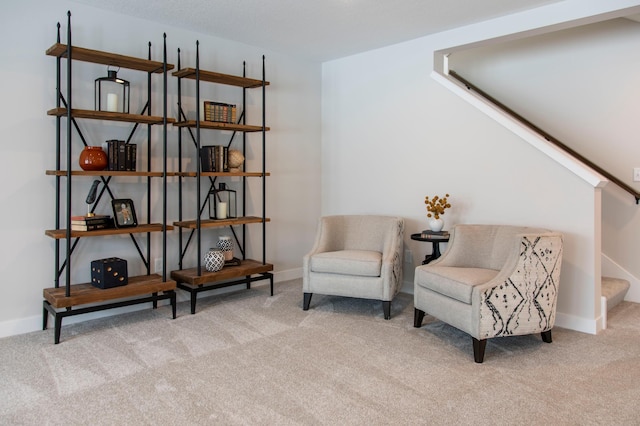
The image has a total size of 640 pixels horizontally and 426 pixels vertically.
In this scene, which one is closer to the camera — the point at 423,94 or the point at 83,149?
the point at 83,149

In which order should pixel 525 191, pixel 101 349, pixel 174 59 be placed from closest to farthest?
pixel 101 349, pixel 525 191, pixel 174 59

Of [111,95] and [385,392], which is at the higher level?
[111,95]

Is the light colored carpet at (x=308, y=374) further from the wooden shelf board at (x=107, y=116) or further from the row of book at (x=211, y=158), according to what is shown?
the wooden shelf board at (x=107, y=116)

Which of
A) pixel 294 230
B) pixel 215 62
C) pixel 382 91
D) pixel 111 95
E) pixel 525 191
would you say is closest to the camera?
pixel 111 95

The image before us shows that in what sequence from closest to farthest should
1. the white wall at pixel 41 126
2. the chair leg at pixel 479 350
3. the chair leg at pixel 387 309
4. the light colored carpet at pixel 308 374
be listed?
the light colored carpet at pixel 308 374
the chair leg at pixel 479 350
the white wall at pixel 41 126
the chair leg at pixel 387 309

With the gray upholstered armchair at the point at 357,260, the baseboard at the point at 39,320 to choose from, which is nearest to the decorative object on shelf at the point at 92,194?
the baseboard at the point at 39,320

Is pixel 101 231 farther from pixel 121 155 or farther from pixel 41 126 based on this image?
pixel 41 126

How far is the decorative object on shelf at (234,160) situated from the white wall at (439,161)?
1300 millimetres

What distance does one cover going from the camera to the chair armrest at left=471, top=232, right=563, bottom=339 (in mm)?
2770

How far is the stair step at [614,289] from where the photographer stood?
3.67 m

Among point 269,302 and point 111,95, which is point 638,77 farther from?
point 111,95

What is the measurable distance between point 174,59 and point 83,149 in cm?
114

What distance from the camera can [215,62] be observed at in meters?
4.27

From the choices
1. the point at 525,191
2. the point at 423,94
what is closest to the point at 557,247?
the point at 525,191
